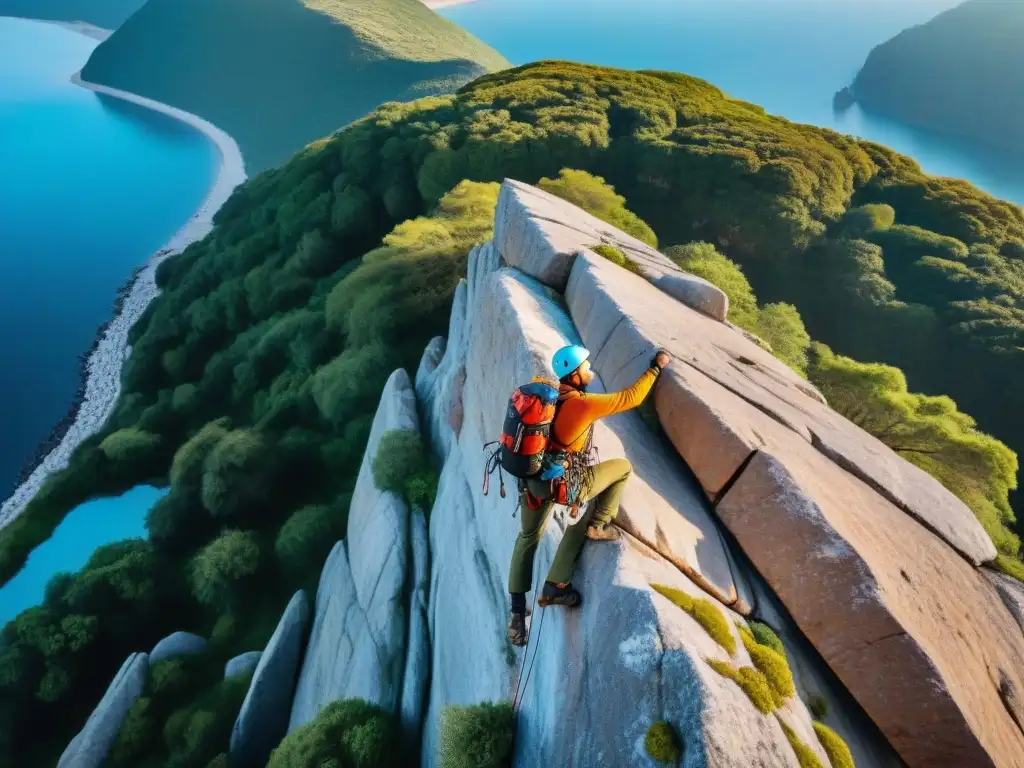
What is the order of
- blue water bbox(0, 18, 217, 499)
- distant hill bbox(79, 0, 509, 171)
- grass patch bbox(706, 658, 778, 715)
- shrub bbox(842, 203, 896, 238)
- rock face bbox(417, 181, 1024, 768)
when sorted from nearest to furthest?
grass patch bbox(706, 658, 778, 715) → rock face bbox(417, 181, 1024, 768) → shrub bbox(842, 203, 896, 238) → blue water bbox(0, 18, 217, 499) → distant hill bbox(79, 0, 509, 171)

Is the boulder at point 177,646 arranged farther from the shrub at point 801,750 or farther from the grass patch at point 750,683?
the shrub at point 801,750

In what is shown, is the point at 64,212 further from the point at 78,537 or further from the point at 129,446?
the point at 78,537

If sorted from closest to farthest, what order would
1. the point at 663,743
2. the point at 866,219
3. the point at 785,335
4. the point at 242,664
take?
the point at 663,743 → the point at 242,664 → the point at 785,335 → the point at 866,219

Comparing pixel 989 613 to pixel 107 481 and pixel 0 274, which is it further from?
pixel 0 274

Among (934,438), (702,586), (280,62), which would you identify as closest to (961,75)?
(934,438)

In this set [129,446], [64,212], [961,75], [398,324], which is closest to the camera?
[398,324]

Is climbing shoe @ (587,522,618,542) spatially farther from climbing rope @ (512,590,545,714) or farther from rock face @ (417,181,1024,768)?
climbing rope @ (512,590,545,714)

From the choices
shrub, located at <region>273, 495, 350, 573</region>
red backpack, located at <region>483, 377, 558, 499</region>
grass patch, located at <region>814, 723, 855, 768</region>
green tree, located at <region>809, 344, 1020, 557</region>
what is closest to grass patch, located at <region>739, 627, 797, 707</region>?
grass patch, located at <region>814, 723, 855, 768</region>
